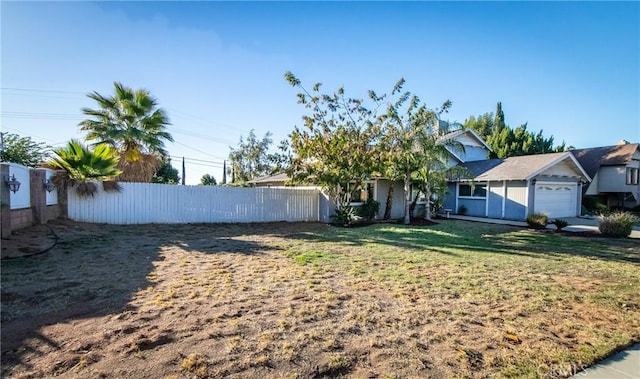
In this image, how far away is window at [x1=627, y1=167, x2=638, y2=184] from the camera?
2348 centimetres

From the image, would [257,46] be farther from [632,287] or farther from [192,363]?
[632,287]

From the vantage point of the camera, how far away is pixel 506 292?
482 cm

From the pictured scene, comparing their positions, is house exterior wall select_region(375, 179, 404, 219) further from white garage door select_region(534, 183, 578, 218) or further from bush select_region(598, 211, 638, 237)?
bush select_region(598, 211, 638, 237)

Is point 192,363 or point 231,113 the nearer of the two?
point 192,363

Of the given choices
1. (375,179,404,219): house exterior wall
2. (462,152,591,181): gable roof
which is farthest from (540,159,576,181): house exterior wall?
(375,179,404,219): house exterior wall

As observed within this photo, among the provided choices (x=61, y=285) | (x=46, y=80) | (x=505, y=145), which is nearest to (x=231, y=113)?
(x=46, y=80)

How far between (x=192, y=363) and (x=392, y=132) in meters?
12.6

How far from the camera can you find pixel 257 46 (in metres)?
10.6

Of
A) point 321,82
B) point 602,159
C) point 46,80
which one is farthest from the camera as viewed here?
point 602,159

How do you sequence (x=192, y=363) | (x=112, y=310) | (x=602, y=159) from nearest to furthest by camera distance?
(x=192, y=363) → (x=112, y=310) → (x=602, y=159)

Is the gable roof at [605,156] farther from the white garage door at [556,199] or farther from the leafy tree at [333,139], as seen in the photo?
the leafy tree at [333,139]

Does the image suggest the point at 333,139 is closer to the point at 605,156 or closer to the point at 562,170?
the point at 562,170

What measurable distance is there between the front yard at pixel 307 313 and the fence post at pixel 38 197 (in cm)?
143

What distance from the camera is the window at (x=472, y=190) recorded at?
18273 millimetres
